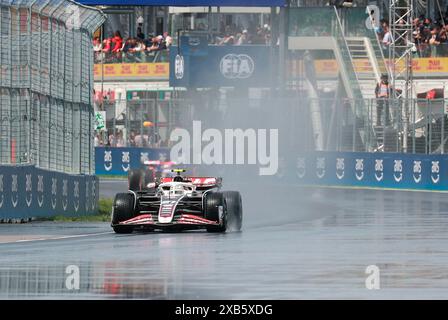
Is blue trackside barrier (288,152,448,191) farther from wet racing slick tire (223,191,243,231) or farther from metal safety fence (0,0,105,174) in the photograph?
wet racing slick tire (223,191,243,231)

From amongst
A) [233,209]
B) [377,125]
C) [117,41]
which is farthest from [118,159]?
[233,209]

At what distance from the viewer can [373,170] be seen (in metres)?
52.3

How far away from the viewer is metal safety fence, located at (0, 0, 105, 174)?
30344 mm

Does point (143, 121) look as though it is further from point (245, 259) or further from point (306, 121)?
point (245, 259)

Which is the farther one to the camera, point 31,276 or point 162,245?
point 162,245

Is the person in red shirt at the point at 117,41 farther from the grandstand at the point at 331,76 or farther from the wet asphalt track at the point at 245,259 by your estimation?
the wet asphalt track at the point at 245,259

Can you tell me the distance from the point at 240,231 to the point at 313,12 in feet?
97.1

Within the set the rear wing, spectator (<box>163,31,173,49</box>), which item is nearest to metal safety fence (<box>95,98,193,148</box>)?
spectator (<box>163,31,173,49</box>)

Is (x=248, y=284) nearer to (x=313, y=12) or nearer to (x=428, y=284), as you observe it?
(x=428, y=284)

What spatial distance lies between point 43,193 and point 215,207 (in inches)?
198

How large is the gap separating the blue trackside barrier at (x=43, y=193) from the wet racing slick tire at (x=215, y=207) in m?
4.31

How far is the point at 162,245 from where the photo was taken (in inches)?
962

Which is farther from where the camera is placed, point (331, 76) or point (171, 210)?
point (331, 76)

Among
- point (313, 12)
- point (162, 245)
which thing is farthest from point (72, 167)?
point (313, 12)
